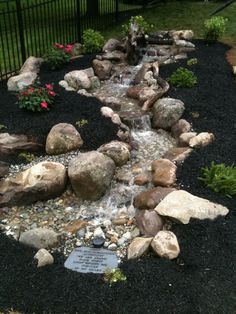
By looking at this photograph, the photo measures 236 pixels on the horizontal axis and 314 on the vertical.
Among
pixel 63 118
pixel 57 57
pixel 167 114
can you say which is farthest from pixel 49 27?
pixel 167 114

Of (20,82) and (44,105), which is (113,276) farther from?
(20,82)

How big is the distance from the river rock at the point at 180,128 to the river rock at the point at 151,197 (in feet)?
5.30

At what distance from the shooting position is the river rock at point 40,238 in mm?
4684

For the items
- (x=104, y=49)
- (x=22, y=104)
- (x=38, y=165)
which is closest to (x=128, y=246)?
(x=38, y=165)

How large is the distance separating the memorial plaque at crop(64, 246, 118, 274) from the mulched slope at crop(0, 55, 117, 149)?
2052mm

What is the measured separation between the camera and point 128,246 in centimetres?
472

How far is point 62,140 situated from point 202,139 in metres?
2.15

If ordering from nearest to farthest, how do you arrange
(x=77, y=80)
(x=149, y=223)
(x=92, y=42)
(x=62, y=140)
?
1. (x=149, y=223)
2. (x=62, y=140)
3. (x=77, y=80)
4. (x=92, y=42)

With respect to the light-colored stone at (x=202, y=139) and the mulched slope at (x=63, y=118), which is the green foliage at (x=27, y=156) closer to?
the mulched slope at (x=63, y=118)

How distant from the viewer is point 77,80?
323 inches

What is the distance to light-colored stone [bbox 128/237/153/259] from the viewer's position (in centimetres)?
448

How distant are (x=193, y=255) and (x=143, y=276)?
24.4 inches

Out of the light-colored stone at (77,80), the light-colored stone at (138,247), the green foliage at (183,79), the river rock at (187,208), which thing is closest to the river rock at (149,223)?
the river rock at (187,208)

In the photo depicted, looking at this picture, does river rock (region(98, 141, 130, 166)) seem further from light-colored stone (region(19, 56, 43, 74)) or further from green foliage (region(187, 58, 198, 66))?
green foliage (region(187, 58, 198, 66))
